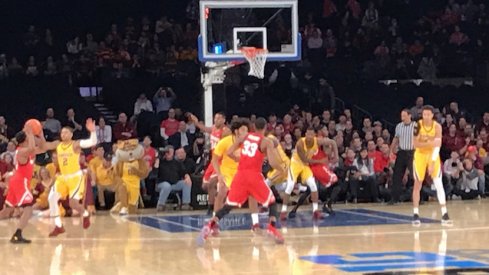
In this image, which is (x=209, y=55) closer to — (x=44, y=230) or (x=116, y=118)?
(x=44, y=230)

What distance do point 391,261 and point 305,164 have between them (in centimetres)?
502

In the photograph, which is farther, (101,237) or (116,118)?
(116,118)

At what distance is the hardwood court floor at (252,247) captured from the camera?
9719 mm

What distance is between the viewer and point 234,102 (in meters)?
22.4

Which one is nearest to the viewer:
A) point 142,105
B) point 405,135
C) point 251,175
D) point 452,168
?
point 251,175

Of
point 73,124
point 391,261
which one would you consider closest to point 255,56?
point 73,124

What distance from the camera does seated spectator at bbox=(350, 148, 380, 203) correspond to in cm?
1836

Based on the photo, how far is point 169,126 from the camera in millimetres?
19688

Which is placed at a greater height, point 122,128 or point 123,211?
point 122,128

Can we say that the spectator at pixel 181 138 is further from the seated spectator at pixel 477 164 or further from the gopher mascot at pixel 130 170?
the seated spectator at pixel 477 164

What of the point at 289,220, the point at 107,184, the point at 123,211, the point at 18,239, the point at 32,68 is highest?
the point at 32,68

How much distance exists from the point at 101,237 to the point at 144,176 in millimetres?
4359

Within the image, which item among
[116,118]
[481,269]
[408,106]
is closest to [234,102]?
[116,118]

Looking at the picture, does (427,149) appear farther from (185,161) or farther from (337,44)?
(337,44)
